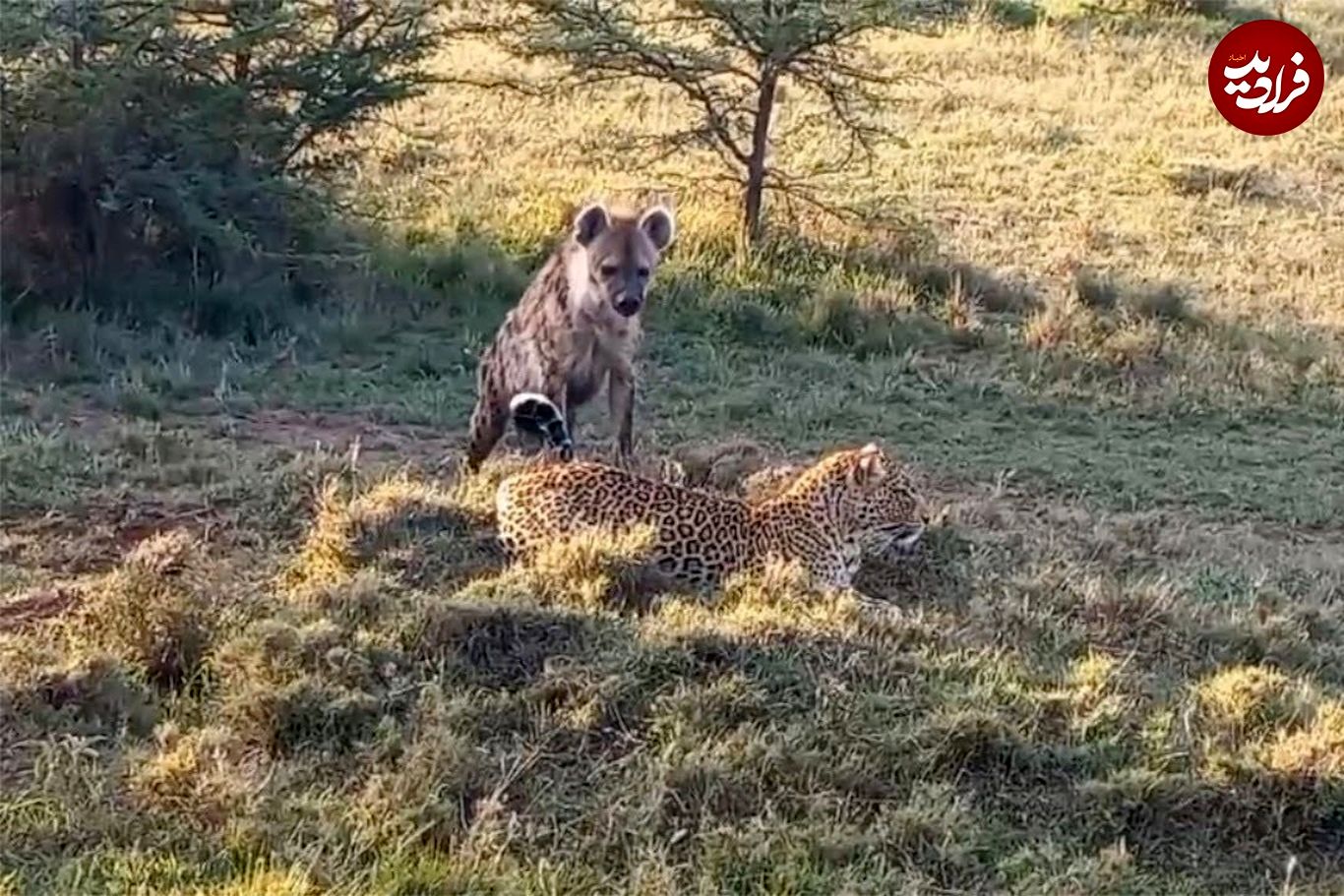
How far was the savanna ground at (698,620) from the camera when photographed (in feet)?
15.4

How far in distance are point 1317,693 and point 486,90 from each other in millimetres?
10458

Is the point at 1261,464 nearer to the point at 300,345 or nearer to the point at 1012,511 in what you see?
the point at 1012,511

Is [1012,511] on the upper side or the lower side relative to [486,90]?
lower

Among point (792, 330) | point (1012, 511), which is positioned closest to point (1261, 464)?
point (1012, 511)

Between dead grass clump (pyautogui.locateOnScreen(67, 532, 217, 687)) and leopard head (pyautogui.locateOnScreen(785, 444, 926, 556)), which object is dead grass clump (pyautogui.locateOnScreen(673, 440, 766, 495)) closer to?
leopard head (pyautogui.locateOnScreen(785, 444, 926, 556))

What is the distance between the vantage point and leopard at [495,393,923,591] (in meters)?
6.19

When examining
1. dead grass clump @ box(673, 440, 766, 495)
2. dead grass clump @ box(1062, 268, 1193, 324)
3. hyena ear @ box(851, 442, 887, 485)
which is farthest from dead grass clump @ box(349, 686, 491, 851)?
dead grass clump @ box(1062, 268, 1193, 324)

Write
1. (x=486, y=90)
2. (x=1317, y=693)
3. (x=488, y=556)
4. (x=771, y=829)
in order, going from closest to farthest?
(x=771, y=829) < (x=1317, y=693) < (x=488, y=556) < (x=486, y=90)

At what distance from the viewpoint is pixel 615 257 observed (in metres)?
7.89

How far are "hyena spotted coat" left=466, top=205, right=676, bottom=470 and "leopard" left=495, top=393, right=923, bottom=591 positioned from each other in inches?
52.5

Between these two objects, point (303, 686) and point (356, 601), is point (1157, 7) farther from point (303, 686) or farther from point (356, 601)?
point (303, 686)

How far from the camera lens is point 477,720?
5.07 metres

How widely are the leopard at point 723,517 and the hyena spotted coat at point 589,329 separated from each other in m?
1.33

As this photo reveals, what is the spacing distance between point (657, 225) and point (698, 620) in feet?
9.03
